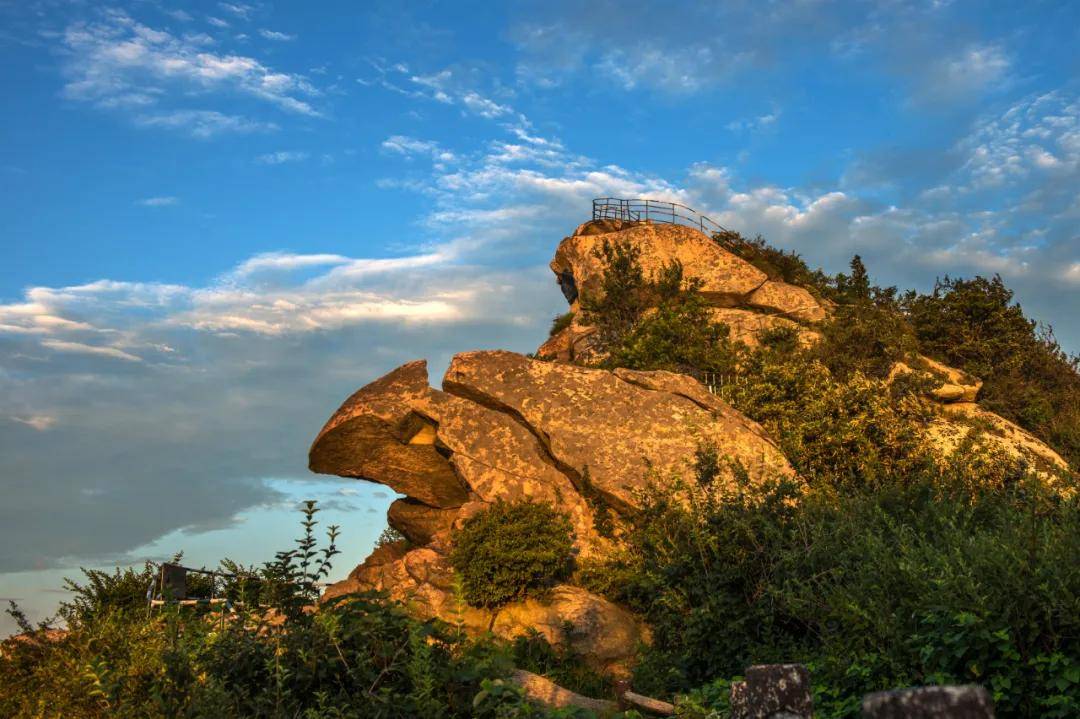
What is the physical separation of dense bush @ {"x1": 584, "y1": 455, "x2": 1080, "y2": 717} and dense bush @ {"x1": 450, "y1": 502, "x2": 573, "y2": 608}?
103cm

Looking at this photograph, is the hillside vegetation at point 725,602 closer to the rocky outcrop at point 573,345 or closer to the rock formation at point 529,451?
the rock formation at point 529,451

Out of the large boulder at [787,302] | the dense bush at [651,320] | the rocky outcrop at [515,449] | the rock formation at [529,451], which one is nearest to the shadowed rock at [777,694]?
the rock formation at [529,451]

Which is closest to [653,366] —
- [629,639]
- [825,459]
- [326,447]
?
[825,459]

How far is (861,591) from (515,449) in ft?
35.3

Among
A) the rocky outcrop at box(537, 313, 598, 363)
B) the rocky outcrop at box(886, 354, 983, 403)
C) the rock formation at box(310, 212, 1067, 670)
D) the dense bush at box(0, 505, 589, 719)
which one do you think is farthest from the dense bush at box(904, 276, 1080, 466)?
the dense bush at box(0, 505, 589, 719)

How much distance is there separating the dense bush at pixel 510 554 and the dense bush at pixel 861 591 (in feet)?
3.39

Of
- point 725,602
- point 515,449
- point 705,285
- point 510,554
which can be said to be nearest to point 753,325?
point 705,285

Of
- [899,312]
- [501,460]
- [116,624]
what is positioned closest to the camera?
[116,624]

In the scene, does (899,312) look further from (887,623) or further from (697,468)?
(887,623)

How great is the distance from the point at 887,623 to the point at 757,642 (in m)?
3.14

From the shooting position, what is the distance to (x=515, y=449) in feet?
65.4

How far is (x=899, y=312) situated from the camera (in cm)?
3556

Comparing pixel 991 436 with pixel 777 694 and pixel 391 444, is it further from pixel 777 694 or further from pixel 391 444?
pixel 777 694

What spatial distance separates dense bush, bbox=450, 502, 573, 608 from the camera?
54.9ft
